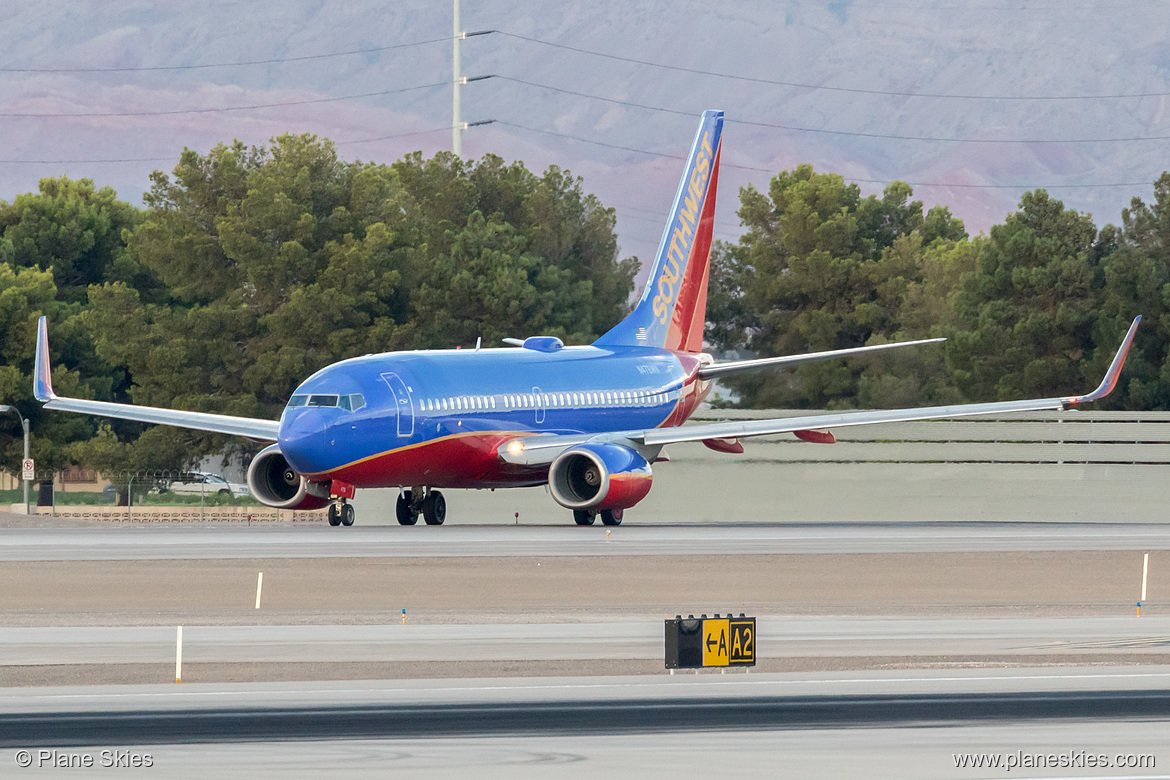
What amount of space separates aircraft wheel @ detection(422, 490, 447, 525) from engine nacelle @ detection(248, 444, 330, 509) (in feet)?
11.4

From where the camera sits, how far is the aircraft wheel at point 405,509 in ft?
170

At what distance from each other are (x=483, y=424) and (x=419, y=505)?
14.4 feet

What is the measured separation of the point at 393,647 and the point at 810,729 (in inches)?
339

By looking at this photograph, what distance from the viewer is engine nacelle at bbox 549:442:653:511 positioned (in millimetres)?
Result: 46969

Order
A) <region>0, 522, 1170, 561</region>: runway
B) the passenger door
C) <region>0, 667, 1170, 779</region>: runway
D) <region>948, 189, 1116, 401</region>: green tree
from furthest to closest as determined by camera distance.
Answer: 1. <region>948, 189, 1116, 401</region>: green tree
2. the passenger door
3. <region>0, 522, 1170, 561</region>: runway
4. <region>0, 667, 1170, 779</region>: runway

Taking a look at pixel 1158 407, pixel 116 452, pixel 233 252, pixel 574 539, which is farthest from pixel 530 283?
pixel 574 539

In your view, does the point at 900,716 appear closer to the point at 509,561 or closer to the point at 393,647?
the point at 393,647

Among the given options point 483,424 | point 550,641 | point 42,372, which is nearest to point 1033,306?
point 483,424

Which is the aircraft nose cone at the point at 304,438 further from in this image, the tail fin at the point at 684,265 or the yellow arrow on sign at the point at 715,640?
the yellow arrow on sign at the point at 715,640

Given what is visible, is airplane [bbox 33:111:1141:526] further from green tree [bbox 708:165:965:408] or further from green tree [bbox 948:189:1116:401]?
green tree [bbox 708:165:965:408]

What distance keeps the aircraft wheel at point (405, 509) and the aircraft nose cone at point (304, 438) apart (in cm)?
737

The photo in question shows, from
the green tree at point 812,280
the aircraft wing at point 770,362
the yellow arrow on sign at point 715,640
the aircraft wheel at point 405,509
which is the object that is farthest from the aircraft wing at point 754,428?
the green tree at point 812,280

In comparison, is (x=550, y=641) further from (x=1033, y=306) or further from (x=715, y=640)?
(x=1033, y=306)

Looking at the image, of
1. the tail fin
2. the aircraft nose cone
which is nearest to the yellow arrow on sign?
the aircraft nose cone
